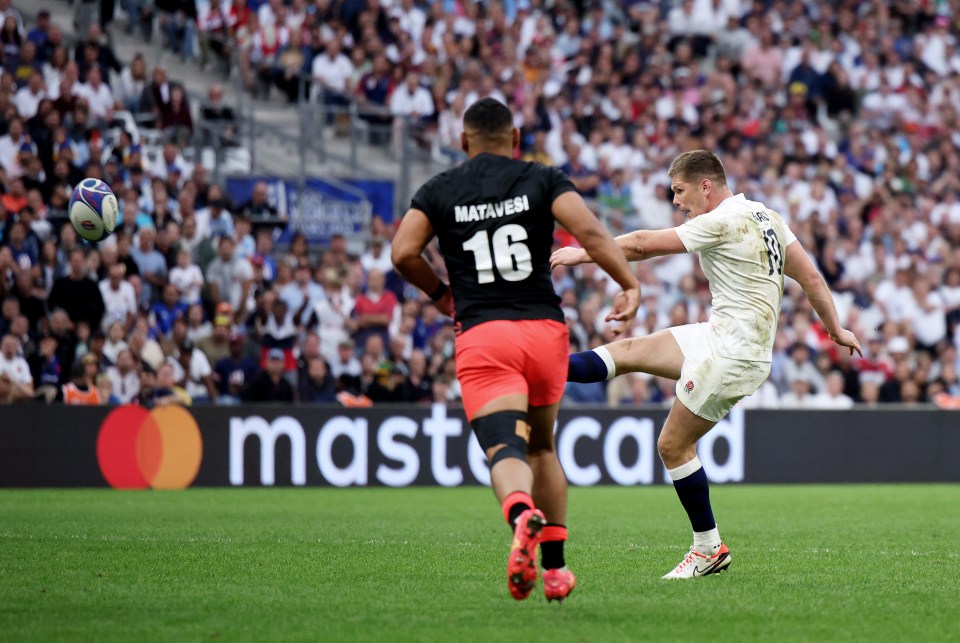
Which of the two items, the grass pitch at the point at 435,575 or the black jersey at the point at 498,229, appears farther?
the black jersey at the point at 498,229

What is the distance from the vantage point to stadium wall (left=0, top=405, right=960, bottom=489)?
50.7 ft

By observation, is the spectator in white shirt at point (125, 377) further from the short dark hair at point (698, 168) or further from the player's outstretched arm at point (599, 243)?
the player's outstretched arm at point (599, 243)

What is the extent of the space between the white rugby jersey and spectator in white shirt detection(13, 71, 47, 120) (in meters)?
12.6

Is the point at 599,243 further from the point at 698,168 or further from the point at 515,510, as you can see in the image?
the point at 698,168

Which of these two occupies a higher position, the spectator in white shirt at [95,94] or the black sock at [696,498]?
the spectator in white shirt at [95,94]

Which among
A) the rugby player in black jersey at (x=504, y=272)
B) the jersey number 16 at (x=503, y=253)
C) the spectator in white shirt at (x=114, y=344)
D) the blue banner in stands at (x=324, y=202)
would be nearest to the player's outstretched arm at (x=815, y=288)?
the rugby player in black jersey at (x=504, y=272)

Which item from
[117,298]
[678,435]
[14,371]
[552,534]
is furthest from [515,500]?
[117,298]

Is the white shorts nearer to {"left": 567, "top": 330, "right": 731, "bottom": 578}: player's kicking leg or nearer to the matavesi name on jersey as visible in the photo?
{"left": 567, "top": 330, "right": 731, "bottom": 578}: player's kicking leg

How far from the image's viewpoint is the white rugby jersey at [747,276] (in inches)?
304

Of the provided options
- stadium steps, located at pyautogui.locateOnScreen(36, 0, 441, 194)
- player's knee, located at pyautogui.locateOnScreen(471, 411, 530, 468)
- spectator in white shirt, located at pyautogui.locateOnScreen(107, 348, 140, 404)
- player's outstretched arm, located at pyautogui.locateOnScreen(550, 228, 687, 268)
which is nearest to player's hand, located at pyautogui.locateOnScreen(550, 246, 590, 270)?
player's outstretched arm, located at pyautogui.locateOnScreen(550, 228, 687, 268)

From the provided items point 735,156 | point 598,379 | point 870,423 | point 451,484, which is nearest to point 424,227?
point 598,379

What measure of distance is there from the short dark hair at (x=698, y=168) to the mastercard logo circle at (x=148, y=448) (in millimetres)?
9260

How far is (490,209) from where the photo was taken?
245 inches

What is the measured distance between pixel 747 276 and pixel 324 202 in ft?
41.1
